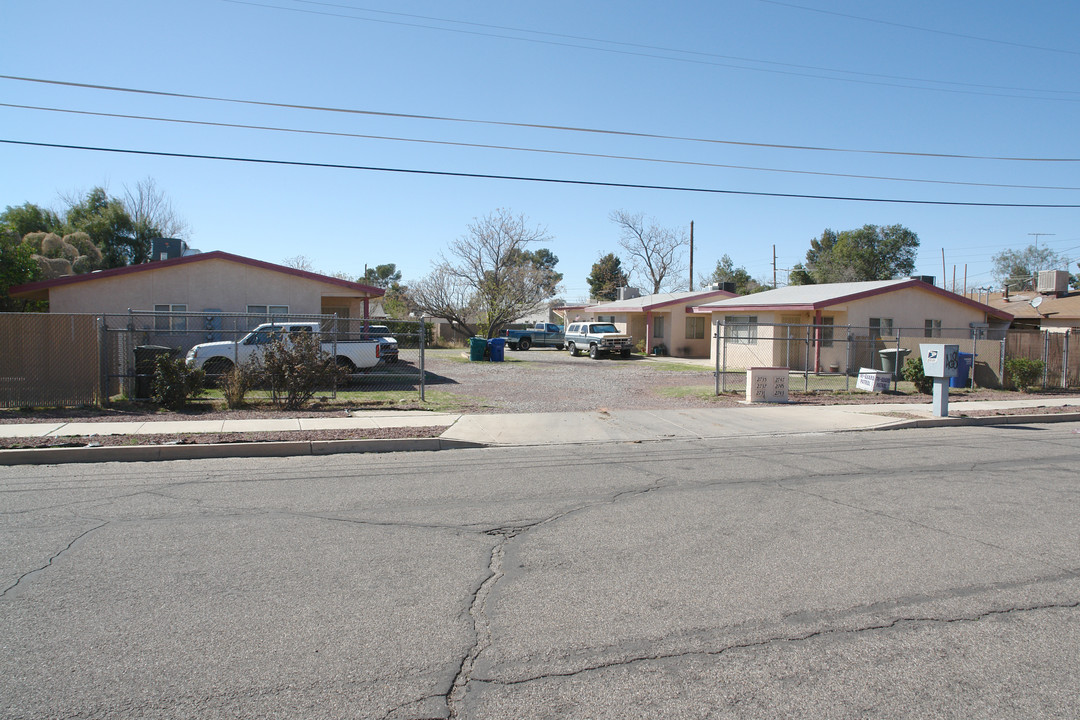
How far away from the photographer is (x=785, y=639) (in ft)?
13.4

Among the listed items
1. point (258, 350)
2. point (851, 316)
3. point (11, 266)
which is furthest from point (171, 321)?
point (851, 316)

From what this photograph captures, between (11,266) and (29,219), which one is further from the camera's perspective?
(29,219)

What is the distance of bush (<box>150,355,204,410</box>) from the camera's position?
1327cm

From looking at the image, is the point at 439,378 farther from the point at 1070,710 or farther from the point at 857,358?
the point at 1070,710

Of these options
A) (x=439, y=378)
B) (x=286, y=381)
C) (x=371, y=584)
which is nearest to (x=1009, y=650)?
(x=371, y=584)

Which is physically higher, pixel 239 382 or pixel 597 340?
pixel 597 340

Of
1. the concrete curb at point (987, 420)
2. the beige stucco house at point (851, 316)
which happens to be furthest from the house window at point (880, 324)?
the concrete curb at point (987, 420)

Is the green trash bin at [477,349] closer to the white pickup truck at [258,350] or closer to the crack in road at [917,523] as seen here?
the white pickup truck at [258,350]

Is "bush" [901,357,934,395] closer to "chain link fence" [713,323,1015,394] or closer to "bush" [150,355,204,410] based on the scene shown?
"chain link fence" [713,323,1015,394]

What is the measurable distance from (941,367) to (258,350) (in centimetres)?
1549

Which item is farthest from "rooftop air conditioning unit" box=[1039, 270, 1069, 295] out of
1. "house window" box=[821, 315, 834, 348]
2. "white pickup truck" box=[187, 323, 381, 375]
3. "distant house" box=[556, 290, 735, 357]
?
"white pickup truck" box=[187, 323, 381, 375]

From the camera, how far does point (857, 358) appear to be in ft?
85.8

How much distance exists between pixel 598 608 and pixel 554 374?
67.5 feet

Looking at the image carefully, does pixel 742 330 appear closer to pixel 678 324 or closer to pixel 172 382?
pixel 678 324
